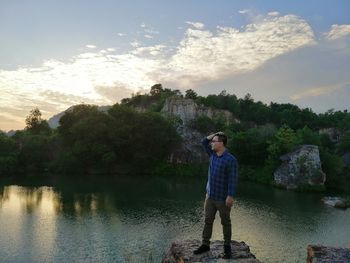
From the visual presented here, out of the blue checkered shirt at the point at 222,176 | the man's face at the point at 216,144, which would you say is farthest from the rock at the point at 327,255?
the man's face at the point at 216,144

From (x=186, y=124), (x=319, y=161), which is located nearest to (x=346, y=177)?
(x=319, y=161)

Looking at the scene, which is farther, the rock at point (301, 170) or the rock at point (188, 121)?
the rock at point (188, 121)

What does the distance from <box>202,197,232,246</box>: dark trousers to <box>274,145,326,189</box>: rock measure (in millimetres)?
49571

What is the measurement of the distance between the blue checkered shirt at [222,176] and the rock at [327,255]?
11.5 feet

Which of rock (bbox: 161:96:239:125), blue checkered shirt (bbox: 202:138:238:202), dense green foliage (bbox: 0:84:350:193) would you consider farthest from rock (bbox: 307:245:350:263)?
rock (bbox: 161:96:239:125)

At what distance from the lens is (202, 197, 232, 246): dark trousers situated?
A: 9836mm

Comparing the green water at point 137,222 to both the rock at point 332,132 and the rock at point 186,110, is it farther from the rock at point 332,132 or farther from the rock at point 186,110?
the rock at point 332,132

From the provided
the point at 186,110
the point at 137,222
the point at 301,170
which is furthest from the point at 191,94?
the point at 137,222

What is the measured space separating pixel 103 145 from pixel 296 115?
45165 mm

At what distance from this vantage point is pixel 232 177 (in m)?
9.70

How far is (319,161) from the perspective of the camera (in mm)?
58531

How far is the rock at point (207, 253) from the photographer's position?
9.70 m

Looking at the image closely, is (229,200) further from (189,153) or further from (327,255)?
(189,153)

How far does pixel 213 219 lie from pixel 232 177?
1294 millimetres
